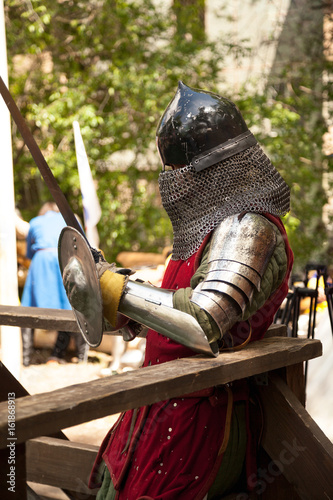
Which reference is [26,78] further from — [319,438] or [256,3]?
[319,438]

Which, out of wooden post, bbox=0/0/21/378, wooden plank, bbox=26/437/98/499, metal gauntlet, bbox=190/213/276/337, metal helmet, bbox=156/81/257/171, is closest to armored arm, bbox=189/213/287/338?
metal gauntlet, bbox=190/213/276/337

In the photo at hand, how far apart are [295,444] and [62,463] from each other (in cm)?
110

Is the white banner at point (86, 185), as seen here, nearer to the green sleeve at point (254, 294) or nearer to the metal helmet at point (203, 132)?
the metal helmet at point (203, 132)

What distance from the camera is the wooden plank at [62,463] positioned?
244 centimetres

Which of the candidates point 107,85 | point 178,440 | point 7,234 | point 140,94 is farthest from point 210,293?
point 107,85

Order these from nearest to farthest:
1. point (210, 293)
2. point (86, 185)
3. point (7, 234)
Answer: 1. point (210, 293)
2. point (86, 185)
3. point (7, 234)

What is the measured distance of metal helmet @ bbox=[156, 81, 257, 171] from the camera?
1.84 meters

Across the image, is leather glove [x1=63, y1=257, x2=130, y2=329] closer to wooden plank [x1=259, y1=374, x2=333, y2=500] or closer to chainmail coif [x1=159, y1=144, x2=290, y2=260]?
chainmail coif [x1=159, y1=144, x2=290, y2=260]

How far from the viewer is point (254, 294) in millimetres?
1669

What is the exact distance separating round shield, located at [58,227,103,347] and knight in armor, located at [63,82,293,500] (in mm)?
28

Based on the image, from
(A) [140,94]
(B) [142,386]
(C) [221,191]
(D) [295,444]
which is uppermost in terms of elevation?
(A) [140,94]

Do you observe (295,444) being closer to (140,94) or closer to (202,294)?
(202,294)

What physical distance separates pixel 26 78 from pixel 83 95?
52.3 inches

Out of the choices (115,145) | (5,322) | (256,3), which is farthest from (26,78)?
(5,322)
